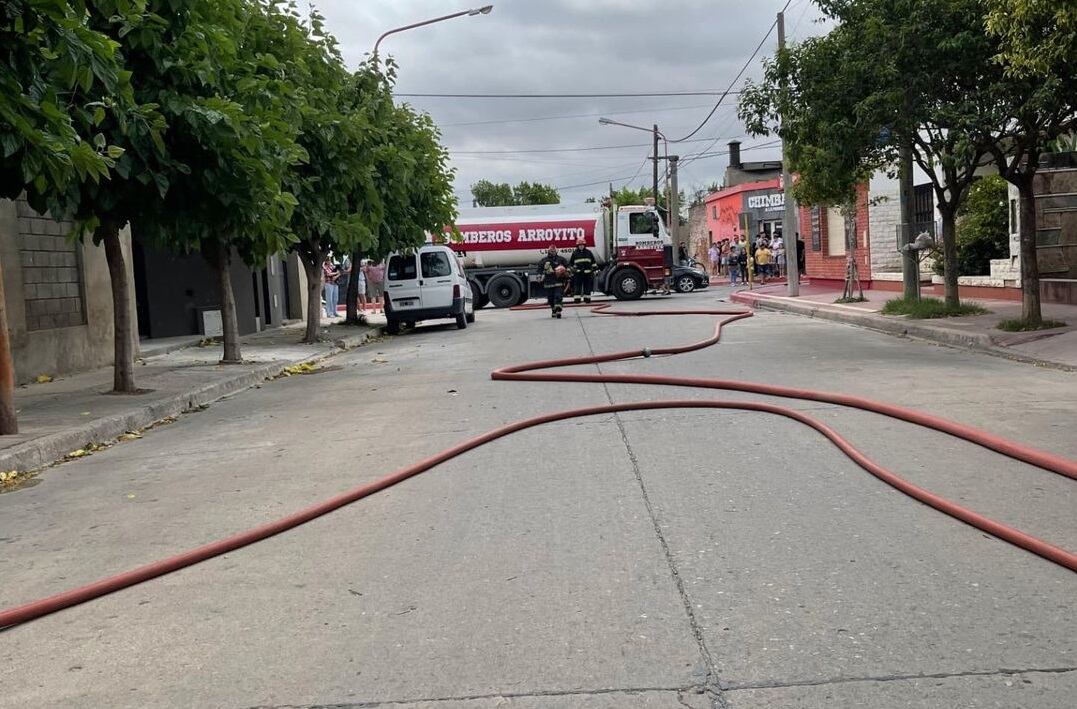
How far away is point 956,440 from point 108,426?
7742 mm

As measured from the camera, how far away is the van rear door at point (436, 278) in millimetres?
23094

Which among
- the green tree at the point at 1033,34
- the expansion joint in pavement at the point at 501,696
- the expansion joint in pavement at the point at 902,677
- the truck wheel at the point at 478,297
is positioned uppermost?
the green tree at the point at 1033,34

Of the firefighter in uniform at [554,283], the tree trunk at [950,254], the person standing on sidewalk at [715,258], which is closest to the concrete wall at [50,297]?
the firefighter in uniform at [554,283]

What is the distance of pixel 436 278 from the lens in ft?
76.3

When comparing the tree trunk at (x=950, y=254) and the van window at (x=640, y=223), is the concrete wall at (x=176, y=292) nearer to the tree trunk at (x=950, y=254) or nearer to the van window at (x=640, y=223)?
the van window at (x=640, y=223)

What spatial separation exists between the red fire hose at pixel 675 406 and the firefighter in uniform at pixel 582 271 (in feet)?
49.7

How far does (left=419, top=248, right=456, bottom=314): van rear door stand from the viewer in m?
23.1

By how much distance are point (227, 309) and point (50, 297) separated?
102 inches

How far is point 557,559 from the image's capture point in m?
5.06

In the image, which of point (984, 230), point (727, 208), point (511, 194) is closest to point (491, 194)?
point (511, 194)

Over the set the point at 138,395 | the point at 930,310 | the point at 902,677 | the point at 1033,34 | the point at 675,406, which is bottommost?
the point at 902,677

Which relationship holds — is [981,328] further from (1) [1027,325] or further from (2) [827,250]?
(2) [827,250]

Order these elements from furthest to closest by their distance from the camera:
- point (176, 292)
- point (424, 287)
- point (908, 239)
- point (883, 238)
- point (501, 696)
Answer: point (883, 238) < point (424, 287) < point (176, 292) < point (908, 239) < point (501, 696)

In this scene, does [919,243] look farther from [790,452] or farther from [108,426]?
[108,426]
